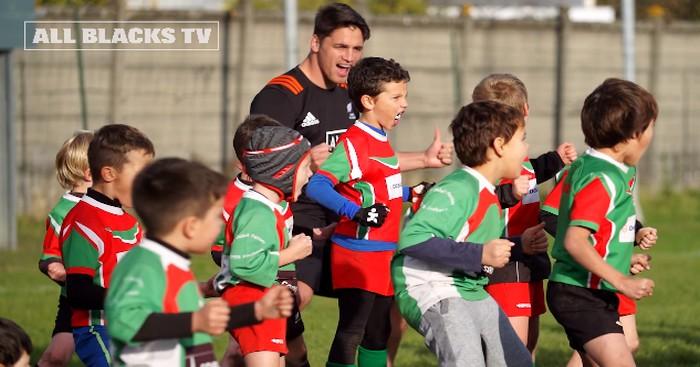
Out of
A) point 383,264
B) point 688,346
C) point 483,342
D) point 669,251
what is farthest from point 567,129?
point 483,342

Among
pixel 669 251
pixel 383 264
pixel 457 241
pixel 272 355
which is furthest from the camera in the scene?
pixel 669 251

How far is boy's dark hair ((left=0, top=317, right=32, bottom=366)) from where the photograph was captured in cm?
538

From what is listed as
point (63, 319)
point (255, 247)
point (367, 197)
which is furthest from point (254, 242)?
point (63, 319)

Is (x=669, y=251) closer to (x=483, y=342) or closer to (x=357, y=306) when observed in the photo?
(x=357, y=306)

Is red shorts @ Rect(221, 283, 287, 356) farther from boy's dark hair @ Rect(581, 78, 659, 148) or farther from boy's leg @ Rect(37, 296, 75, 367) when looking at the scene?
boy's dark hair @ Rect(581, 78, 659, 148)

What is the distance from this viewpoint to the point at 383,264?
7367 mm

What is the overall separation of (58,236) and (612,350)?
3.23 meters

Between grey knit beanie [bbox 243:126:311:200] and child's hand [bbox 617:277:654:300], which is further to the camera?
grey knit beanie [bbox 243:126:311:200]

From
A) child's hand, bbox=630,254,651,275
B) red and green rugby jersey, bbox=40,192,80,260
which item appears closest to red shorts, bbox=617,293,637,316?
child's hand, bbox=630,254,651,275

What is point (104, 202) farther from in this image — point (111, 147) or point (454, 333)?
point (454, 333)

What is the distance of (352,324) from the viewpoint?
7.41m

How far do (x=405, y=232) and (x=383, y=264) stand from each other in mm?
1540

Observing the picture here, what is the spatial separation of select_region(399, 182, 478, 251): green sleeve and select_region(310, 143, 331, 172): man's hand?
4.80 ft

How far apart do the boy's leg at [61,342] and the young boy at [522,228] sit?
241 cm
